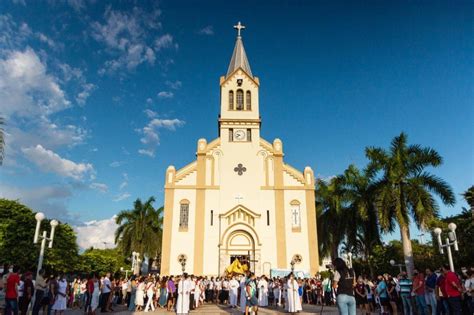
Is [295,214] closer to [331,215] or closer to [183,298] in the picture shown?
[331,215]

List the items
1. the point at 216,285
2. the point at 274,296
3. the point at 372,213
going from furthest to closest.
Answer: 1. the point at 372,213
2. the point at 216,285
3. the point at 274,296

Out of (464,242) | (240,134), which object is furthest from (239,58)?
(464,242)

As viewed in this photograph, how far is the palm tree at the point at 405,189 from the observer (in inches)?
874

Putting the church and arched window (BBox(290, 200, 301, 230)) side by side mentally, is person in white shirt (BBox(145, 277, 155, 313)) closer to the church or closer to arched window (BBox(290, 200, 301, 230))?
the church

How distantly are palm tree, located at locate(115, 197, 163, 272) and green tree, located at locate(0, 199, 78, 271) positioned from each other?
7.76 meters

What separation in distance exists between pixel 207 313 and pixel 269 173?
16744mm

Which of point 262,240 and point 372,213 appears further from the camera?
point 262,240

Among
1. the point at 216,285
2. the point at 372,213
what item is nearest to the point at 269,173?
the point at 372,213

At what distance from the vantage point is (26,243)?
31.1m

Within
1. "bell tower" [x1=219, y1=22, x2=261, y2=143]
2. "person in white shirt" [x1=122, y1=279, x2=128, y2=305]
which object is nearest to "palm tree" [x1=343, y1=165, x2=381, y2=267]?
"bell tower" [x1=219, y1=22, x2=261, y2=143]

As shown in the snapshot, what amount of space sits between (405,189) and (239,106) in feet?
56.6

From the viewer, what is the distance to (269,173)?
32.2 metres

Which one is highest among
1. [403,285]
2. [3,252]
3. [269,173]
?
[269,173]

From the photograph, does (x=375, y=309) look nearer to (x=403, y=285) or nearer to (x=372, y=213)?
(x=403, y=285)
